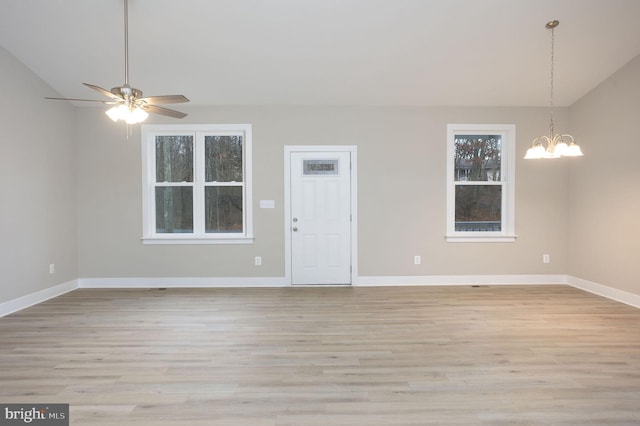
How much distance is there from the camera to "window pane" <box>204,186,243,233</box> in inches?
200

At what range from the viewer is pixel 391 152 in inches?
196

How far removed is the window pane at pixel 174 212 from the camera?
16.6ft

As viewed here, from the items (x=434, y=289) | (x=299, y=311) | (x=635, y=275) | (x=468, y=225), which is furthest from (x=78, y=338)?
(x=635, y=275)

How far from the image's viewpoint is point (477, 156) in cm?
510

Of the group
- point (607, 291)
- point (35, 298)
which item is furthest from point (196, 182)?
point (607, 291)

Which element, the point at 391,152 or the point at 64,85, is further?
the point at 391,152

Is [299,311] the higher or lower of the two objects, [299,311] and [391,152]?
the lower

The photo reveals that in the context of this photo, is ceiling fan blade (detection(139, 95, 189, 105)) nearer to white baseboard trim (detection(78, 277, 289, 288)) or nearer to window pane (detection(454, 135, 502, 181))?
white baseboard trim (detection(78, 277, 289, 288))

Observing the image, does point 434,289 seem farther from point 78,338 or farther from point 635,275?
point 78,338

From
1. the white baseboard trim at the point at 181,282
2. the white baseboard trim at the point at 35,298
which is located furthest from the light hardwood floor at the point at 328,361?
the white baseboard trim at the point at 181,282

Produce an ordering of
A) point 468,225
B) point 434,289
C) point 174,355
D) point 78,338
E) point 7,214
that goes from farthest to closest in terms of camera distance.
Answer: point 468,225 < point 434,289 < point 7,214 < point 78,338 < point 174,355

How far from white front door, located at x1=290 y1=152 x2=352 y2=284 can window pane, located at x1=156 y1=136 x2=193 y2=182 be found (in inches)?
63.4

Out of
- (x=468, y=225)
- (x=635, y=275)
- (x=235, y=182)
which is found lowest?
(x=635, y=275)

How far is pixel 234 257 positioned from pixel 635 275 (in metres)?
5.16
